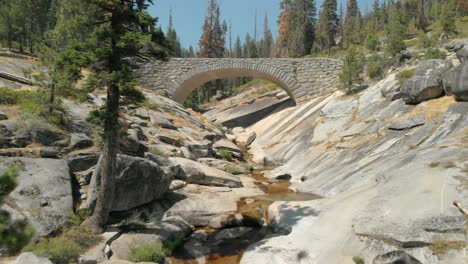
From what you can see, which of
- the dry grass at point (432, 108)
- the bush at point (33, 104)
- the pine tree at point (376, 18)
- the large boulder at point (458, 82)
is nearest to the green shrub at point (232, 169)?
the dry grass at point (432, 108)

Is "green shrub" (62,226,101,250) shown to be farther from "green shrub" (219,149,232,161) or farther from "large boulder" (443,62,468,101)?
"large boulder" (443,62,468,101)

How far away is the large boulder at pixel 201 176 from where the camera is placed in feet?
54.1

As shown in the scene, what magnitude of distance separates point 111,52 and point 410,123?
14325mm

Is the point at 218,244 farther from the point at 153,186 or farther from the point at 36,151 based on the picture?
the point at 36,151

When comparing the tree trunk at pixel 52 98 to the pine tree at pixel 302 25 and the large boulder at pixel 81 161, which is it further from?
A: the pine tree at pixel 302 25

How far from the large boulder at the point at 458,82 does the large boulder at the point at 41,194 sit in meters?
17.2

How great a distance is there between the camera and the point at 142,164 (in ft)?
41.3

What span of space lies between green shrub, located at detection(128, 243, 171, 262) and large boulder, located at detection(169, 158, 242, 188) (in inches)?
259

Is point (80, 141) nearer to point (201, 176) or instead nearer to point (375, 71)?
point (201, 176)

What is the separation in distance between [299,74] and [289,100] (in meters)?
5.88

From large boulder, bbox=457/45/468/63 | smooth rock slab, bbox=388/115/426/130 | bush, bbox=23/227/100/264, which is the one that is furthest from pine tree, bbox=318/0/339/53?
bush, bbox=23/227/100/264

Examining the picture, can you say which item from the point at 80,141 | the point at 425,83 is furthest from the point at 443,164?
the point at 80,141

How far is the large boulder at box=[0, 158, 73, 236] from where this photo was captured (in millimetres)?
9805

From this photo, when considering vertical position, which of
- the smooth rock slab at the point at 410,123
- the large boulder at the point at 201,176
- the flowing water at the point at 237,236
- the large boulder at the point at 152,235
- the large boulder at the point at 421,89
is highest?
the large boulder at the point at 421,89
